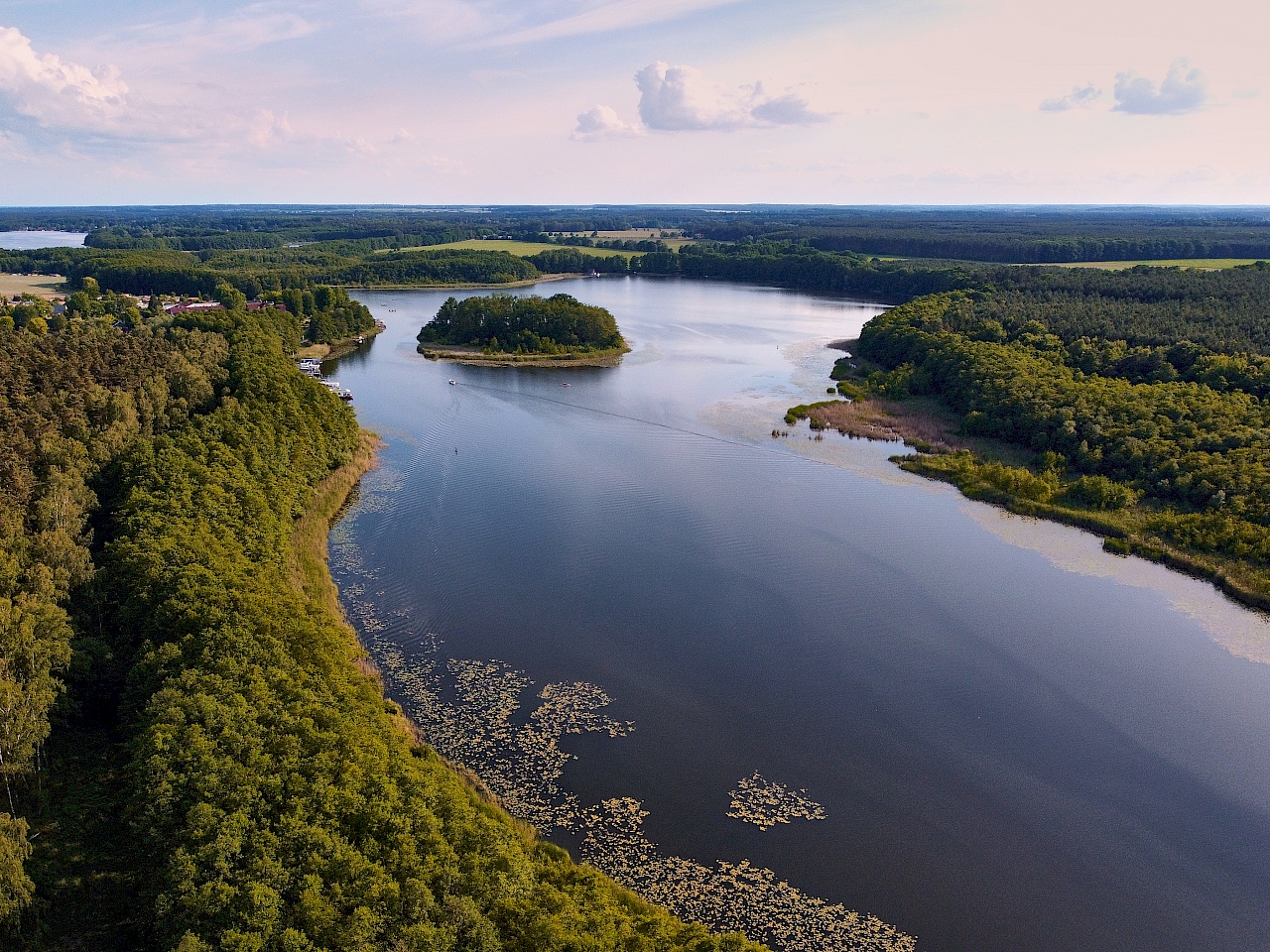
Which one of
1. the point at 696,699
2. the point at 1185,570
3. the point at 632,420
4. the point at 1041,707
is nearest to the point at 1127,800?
the point at 1041,707

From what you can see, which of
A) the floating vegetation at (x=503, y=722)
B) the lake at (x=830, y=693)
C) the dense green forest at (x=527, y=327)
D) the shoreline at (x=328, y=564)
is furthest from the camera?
the dense green forest at (x=527, y=327)

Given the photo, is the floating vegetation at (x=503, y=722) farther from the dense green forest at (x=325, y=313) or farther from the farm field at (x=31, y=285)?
the farm field at (x=31, y=285)

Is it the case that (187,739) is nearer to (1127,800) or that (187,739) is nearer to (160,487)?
(160,487)

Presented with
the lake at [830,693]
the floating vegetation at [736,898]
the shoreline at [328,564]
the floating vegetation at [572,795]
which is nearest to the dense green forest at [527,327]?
the shoreline at [328,564]

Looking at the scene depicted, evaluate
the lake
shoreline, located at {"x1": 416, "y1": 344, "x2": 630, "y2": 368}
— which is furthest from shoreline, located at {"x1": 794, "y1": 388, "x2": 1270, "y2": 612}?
shoreline, located at {"x1": 416, "y1": 344, "x2": 630, "y2": 368}

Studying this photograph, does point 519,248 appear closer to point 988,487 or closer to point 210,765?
point 988,487
